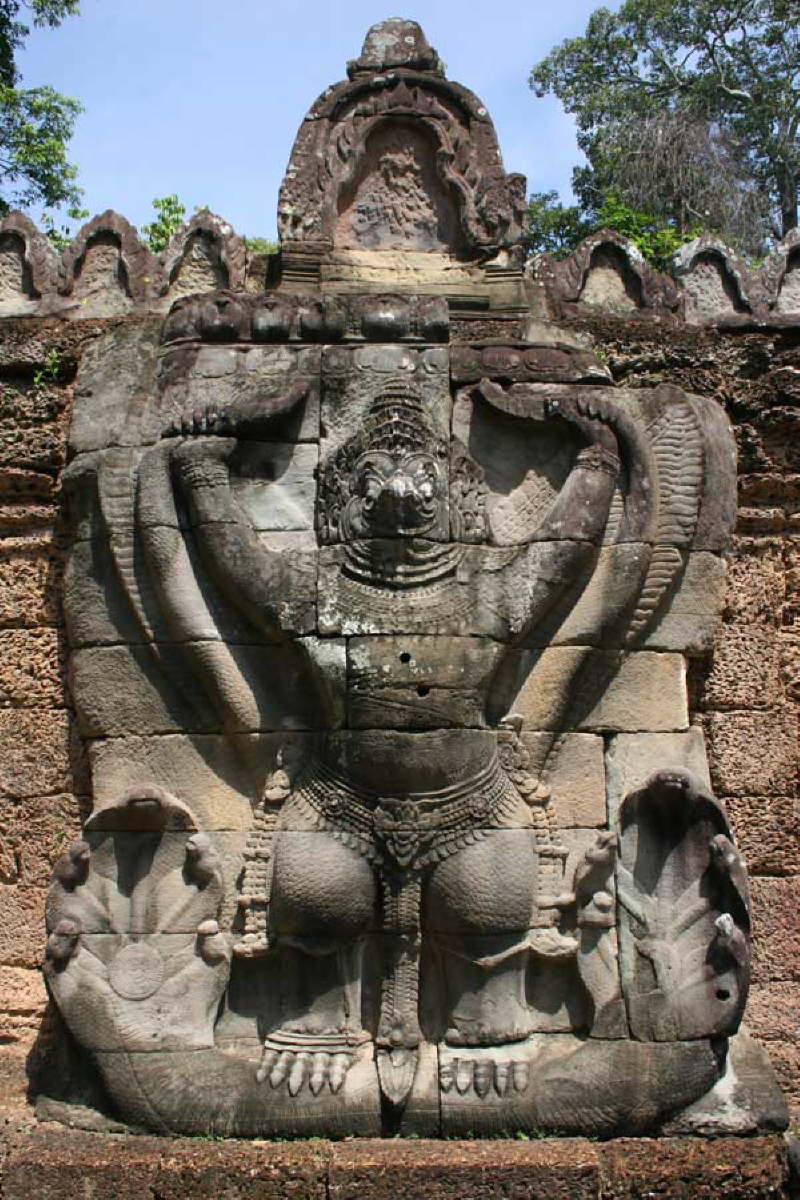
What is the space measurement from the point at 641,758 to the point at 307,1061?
187 cm

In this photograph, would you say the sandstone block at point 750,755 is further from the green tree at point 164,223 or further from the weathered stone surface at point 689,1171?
the green tree at point 164,223

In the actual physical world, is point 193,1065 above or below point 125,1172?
above

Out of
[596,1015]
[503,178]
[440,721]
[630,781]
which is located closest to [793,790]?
[630,781]

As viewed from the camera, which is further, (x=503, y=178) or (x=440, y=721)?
(x=503, y=178)

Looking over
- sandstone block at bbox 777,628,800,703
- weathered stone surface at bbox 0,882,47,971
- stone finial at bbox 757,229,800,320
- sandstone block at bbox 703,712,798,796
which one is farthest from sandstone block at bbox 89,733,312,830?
stone finial at bbox 757,229,800,320

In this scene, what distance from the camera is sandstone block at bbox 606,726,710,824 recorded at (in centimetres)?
550

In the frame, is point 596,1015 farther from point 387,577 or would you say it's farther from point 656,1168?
point 387,577

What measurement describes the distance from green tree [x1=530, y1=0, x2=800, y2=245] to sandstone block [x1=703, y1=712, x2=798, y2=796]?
14585 millimetres

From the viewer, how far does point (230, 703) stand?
5.40 meters

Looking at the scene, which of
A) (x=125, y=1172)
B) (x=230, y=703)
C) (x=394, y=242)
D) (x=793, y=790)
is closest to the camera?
(x=125, y=1172)

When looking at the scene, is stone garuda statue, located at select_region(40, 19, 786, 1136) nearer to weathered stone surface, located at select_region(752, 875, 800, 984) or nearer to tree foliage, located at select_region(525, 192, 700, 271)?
weathered stone surface, located at select_region(752, 875, 800, 984)

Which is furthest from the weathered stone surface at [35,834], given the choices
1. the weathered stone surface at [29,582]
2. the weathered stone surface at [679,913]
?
the weathered stone surface at [679,913]

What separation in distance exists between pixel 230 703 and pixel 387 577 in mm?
857

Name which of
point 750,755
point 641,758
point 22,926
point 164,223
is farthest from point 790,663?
point 164,223
